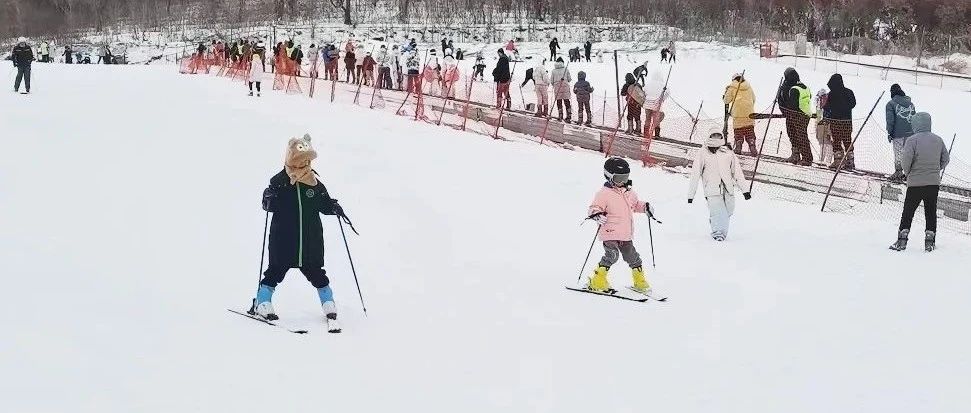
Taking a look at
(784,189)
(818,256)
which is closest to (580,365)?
(818,256)

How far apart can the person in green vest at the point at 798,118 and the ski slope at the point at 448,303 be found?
5.12ft

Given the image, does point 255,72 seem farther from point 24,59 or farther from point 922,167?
point 922,167

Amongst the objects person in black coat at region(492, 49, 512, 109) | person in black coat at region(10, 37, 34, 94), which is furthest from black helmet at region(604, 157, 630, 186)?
person in black coat at region(10, 37, 34, 94)

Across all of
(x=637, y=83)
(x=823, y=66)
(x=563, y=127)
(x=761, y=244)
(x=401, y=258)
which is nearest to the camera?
(x=401, y=258)

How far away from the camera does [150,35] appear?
58781 millimetres

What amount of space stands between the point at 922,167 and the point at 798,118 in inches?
212

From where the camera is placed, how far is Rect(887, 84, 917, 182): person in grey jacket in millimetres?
14391

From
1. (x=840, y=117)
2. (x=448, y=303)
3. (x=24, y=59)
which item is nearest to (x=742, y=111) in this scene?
(x=840, y=117)

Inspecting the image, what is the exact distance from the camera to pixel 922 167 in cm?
1078

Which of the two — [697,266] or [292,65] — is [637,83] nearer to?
[697,266]

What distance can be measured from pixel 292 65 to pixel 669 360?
23.2 metres

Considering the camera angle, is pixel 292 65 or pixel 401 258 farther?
pixel 292 65

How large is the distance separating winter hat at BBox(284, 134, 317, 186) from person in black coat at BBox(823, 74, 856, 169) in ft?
34.8

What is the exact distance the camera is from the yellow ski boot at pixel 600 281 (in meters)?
8.96
